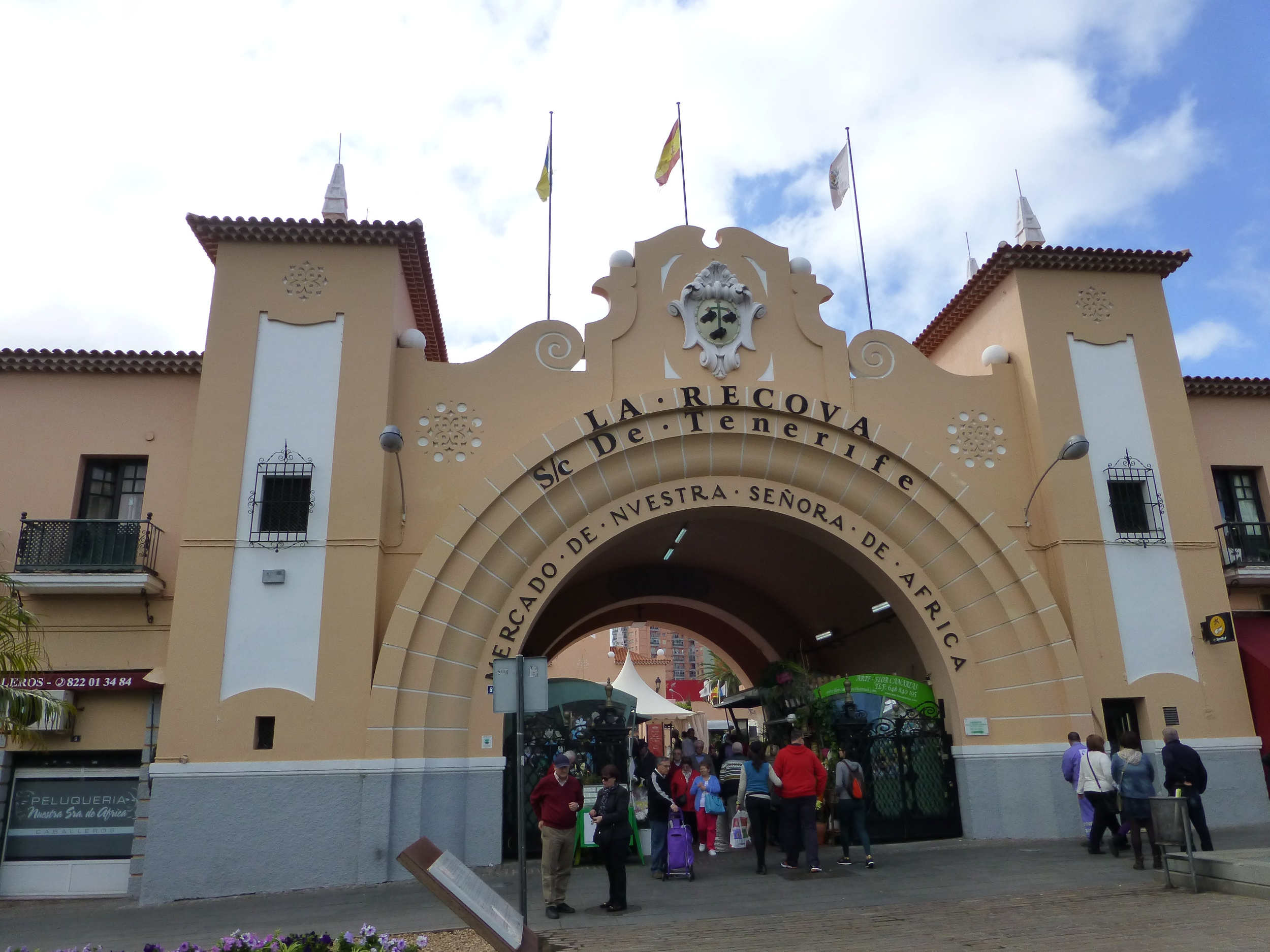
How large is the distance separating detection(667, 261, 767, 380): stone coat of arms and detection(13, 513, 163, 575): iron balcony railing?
903 cm

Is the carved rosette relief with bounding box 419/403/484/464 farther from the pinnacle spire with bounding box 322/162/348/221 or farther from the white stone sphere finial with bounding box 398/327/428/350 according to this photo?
the pinnacle spire with bounding box 322/162/348/221

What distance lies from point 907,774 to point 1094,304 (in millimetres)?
8832

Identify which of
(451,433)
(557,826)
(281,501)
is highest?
(451,433)

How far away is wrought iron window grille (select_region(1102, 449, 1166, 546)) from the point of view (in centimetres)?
1553

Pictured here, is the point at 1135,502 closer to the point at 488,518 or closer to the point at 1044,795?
the point at 1044,795

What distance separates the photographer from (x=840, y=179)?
19.2 meters

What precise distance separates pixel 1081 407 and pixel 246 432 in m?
13.6

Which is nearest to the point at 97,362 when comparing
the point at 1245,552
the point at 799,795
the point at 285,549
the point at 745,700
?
the point at 285,549

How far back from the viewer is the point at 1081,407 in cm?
1609

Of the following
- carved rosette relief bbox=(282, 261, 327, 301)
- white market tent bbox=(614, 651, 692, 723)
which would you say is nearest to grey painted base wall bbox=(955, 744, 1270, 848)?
white market tent bbox=(614, 651, 692, 723)

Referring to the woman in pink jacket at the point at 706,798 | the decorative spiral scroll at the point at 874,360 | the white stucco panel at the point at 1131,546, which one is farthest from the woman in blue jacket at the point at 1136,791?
the decorative spiral scroll at the point at 874,360

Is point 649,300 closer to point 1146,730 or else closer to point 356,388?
point 356,388

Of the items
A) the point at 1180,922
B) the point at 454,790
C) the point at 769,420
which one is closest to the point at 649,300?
the point at 769,420

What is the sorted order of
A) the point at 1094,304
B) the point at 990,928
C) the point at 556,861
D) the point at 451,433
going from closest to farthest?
the point at 990,928 < the point at 556,861 < the point at 451,433 < the point at 1094,304
